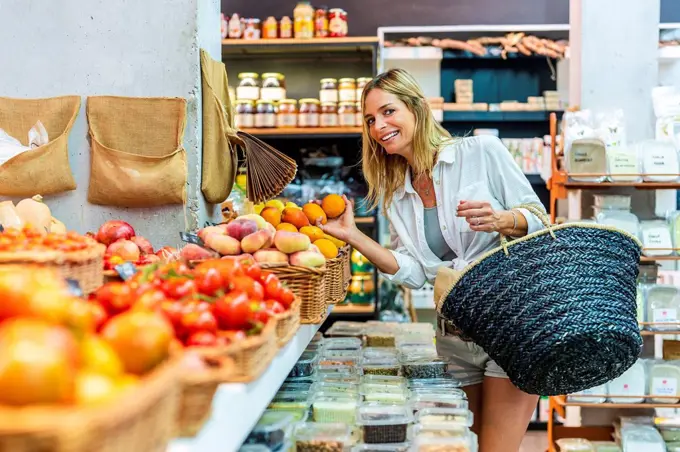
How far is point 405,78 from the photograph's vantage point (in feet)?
8.76

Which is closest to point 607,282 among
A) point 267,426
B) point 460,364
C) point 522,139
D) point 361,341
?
point 460,364

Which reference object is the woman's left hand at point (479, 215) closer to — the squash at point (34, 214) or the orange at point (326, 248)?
the orange at point (326, 248)

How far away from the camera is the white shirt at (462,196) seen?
2572mm

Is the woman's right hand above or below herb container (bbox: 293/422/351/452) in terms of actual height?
above

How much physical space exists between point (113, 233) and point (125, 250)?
133 millimetres

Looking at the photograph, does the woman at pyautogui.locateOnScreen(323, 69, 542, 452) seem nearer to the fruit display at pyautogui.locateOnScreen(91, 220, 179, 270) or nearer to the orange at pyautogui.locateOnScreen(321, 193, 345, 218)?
the orange at pyautogui.locateOnScreen(321, 193, 345, 218)

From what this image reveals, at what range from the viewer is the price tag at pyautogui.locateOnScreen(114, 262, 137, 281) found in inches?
62.4

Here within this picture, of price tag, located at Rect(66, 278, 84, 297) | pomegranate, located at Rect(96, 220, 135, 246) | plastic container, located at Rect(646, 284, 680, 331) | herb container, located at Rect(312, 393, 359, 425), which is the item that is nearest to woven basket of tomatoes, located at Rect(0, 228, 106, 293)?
price tag, located at Rect(66, 278, 84, 297)

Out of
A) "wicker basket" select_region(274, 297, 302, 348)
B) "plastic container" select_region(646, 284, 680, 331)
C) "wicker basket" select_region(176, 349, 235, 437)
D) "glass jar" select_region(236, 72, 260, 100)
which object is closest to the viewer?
"wicker basket" select_region(176, 349, 235, 437)

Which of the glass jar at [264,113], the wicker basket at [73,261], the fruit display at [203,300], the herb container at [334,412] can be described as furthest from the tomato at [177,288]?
the glass jar at [264,113]

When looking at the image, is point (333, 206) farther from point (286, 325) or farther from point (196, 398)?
point (196, 398)

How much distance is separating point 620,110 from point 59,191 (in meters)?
2.78

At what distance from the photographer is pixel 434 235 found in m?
2.71

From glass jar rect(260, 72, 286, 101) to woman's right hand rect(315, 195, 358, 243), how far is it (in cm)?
251
